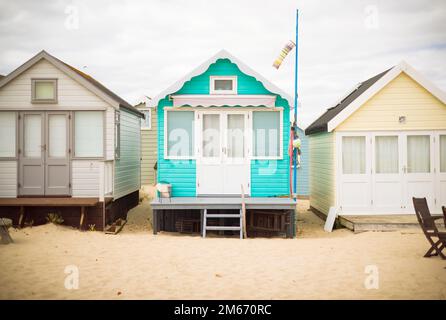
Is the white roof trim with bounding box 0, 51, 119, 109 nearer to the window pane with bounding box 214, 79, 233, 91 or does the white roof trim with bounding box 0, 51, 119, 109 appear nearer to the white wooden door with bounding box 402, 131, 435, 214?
the window pane with bounding box 214, 79, 233, 91

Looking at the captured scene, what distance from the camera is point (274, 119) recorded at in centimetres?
1213

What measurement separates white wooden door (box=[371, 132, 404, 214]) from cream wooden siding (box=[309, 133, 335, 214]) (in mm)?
1174

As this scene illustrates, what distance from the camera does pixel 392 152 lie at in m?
12.9

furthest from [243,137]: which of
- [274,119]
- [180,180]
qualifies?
[180,180]

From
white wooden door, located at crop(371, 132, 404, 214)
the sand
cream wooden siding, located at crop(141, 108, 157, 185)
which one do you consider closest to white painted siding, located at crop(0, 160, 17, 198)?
the sand

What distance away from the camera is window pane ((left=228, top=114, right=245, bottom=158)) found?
12180 mm

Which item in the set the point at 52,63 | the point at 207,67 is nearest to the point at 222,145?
the point at 207,67

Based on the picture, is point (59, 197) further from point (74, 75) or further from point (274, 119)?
point (274, 119)

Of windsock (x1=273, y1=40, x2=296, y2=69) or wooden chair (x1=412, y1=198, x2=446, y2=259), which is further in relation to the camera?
windsock (x1=273, y1=40, x2=296, y2=69)

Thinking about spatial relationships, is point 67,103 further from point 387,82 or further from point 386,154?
point 386,154

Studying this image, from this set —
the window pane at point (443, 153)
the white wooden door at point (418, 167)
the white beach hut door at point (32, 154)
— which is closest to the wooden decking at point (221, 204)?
the white beach hut door at point (32, 154)

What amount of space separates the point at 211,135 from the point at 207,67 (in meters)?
1.82

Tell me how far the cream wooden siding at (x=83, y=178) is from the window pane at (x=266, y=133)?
14.8ft
